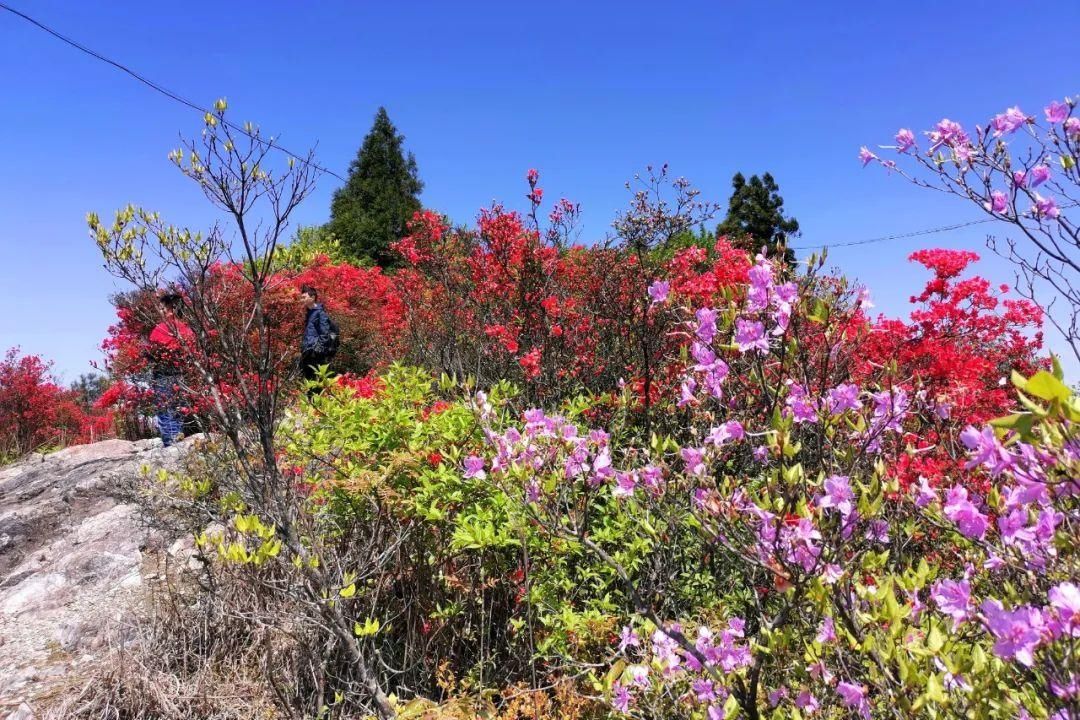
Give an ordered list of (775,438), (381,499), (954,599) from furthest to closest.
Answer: (381,499)
(775,438)
(954,599)

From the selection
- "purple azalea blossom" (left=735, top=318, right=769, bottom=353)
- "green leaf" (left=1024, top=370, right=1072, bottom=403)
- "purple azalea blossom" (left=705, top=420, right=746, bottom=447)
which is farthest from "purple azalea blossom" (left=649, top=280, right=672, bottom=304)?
"green leaf" (left=1024, top=370, right=1072, bottom=403)

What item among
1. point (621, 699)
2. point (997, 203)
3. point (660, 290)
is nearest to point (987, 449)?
point (660, 290)

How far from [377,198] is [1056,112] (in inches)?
795

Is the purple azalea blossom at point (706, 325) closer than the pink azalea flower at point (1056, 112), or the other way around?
the purple azalea blossom at point (706, 325)

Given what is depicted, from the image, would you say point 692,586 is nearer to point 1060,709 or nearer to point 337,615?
point 337,615

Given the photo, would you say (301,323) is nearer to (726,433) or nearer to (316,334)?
(316,334)

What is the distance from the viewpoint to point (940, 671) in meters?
1.37

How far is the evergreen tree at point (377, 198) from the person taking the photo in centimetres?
1980

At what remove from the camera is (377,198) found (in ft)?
68.1

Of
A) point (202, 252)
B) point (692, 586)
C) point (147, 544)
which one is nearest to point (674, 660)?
point (692, 586)

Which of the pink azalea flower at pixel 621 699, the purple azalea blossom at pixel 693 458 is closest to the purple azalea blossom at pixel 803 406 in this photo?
the purple azalea blossom at pixel 693 458

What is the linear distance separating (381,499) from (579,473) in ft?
A: 3.72

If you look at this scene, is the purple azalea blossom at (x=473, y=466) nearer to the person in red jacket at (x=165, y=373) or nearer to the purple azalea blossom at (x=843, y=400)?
the purple azalea blossom at (x=843, y=400)

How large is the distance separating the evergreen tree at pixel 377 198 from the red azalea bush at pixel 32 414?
8.12m
